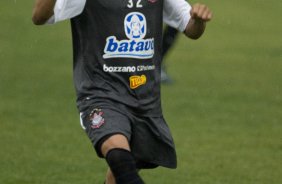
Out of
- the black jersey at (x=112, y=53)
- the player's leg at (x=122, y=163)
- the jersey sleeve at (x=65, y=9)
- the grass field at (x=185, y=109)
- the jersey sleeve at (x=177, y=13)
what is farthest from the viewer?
the grass field at (x=185, y=109)

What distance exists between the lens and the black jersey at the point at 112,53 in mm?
6238

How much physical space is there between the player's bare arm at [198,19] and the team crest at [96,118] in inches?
32.1

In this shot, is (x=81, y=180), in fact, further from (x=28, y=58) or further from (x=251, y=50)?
(x=251, y=50)

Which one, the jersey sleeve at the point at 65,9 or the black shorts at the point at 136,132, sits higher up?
the jersey sleeve at the point at 65,9

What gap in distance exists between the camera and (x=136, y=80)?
631cm

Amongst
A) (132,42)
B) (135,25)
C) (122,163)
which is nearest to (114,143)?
(122,163)

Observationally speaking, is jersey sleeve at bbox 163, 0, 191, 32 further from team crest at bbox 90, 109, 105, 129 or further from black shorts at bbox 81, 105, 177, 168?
team crest at bbox 90, 109, 105, 129

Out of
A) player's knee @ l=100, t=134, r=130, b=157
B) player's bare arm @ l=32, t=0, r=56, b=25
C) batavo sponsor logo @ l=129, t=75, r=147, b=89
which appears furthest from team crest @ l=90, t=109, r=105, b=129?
player's bare arm @ l=32, t=0, r=56, b=25

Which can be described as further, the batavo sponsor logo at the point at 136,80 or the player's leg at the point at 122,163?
the batavo sponsor logo at the point at 136,80

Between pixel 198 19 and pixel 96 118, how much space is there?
878 millimetres

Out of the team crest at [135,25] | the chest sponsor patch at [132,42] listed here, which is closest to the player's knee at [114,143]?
the chest sponsor patch at [132,42]

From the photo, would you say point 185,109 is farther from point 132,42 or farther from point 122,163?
point 122,163

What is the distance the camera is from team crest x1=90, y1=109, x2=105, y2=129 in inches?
239

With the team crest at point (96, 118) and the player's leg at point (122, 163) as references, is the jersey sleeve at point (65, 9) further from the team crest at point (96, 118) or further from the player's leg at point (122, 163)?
the player's leg at point (122, 163)
